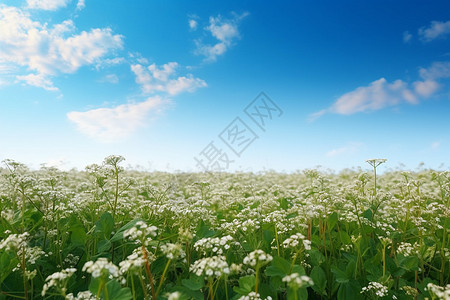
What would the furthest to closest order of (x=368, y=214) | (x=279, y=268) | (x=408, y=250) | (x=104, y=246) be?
(x=368, y=214), (x=408, y=250), (x=104, y=246), (x=279, y=268)

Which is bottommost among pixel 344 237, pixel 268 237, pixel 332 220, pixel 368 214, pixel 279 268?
pixel 279 268

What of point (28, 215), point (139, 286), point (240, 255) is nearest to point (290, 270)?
point (240, 255)

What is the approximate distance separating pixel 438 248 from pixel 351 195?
145 centimetres

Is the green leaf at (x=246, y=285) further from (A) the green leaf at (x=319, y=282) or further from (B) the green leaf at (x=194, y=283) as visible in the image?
(A) the green leaf at (x=319, y=282)

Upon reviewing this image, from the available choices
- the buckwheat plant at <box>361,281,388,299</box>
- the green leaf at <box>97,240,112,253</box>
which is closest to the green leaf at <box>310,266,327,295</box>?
the buckwheat plant at <box>361,281,388,299</box>

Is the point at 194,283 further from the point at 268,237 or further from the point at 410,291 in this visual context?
the point at 410,291

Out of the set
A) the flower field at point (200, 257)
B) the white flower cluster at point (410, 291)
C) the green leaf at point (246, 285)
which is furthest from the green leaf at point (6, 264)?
the white flower cluster at point (410, 291)

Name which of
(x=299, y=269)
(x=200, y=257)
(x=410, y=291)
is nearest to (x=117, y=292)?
(x=299, y=269)

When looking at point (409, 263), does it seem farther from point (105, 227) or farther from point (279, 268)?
point (105, 227)

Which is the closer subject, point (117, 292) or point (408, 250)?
point (117, 292)

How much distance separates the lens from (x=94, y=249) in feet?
13.6

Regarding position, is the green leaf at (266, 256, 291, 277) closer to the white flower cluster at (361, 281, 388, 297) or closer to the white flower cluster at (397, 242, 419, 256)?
the white flower cluster at (361, 281, 388, 297)

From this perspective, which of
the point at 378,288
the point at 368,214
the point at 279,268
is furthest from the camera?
the point at 368,214

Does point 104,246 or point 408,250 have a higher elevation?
point 408,250
